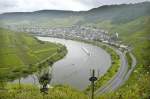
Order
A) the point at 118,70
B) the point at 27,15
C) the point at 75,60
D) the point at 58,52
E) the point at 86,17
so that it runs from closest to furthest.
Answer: the point at 118,70 < the point at 75,60 < the point at 58,52 < the point at 86,17 < the point at 27,15

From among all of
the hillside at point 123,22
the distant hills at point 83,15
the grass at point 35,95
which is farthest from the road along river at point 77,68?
the distant hills at point 83,15

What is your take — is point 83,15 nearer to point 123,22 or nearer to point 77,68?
point 123,22

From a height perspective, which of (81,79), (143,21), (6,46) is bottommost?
(81,79)

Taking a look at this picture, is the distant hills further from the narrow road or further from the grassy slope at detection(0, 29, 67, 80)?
the narrow road

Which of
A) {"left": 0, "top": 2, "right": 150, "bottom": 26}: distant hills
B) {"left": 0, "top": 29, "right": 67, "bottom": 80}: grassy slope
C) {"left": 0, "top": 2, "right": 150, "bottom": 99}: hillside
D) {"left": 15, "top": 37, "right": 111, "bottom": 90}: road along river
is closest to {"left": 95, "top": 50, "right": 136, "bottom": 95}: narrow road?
{"left": 0, "top": 2, "right": 150, "bottom": 99}: hillside

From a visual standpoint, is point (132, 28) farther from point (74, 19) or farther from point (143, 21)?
point (74, 19)

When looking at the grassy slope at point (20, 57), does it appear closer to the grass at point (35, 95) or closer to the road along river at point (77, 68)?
the road along river at point (77, 68)

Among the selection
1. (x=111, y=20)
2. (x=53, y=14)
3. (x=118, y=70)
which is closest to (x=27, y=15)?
(x=53, y=14)

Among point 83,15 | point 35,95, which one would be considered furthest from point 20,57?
point 83,15

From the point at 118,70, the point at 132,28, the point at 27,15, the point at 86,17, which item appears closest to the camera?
the point at 118,70
